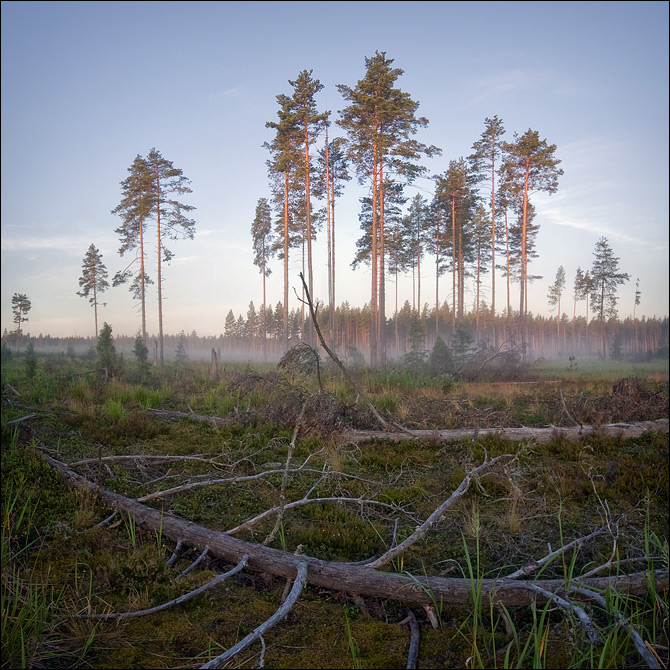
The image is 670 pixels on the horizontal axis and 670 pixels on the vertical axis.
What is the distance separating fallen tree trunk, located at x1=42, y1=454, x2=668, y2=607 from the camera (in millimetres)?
2676

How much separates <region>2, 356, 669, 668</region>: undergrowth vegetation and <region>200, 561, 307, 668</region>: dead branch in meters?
0.17

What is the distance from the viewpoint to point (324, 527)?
401cm

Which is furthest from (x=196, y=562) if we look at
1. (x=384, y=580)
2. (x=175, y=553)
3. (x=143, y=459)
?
(x=143, y=459)

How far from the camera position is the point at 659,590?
2.77 meters

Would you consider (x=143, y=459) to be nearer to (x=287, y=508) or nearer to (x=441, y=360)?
(x=287, y=508)

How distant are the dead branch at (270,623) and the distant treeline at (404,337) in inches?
88.9

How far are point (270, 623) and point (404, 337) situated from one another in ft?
165

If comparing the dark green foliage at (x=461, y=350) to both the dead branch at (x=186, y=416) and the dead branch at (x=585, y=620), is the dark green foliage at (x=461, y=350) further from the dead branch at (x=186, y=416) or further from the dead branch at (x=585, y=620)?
the dead branch at (x=585, y=620)

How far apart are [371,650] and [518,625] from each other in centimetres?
95

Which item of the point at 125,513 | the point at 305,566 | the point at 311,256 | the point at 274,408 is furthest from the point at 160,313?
the point at 305,566

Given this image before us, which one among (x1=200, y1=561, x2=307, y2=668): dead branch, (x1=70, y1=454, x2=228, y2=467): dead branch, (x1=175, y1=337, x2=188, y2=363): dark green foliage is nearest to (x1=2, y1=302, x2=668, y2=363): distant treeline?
(x1=175, y1=337, x2=188, y2=363): dark green foliage

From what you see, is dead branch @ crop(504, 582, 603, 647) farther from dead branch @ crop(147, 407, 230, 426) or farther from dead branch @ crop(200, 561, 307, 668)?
dead branch @ crop(147, 407, 230, 426)

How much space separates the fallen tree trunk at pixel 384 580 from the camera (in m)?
2.68

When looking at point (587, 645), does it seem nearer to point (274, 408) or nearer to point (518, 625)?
point (518, 625)
